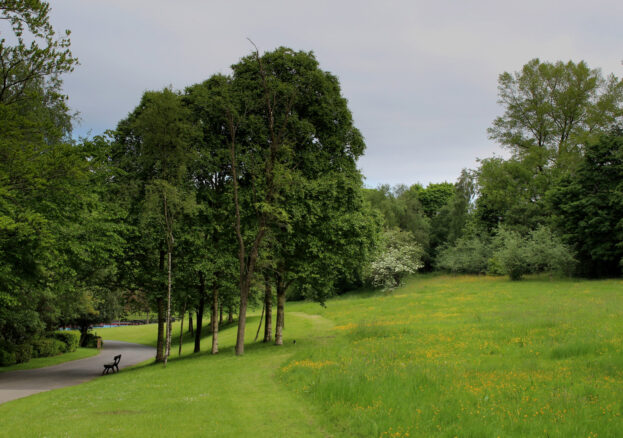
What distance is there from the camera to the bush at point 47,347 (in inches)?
1540

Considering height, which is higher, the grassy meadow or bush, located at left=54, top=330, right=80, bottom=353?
the grassy meadow

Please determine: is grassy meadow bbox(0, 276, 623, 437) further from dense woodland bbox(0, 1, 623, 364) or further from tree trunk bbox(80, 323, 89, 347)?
tree trunk bbox(80, 323, 89, 347)

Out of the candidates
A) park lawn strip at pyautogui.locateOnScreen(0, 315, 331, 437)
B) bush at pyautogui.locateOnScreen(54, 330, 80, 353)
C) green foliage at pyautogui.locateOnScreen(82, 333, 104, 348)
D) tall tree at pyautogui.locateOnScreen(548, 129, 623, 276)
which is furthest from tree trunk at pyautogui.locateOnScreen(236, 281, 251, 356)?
green foliage at pyautogui.locateOnScreen(82, 333, 104, 348)

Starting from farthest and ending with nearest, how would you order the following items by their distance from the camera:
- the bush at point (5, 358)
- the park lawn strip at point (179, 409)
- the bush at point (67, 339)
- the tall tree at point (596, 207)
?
the bush at point (67, 339) → the tall tree at point (596, 207) → the bush at point (5, 358) → the park lawn strip at point (179, 409)

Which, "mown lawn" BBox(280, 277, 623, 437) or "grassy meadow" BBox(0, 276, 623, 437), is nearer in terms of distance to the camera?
"mown lawn" BBox(280, 277, 623, 437)

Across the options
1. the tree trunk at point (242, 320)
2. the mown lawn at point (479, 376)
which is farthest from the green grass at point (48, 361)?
the mown lawn at point (479, 376)

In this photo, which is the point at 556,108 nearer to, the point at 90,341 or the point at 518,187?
the point at 518,187

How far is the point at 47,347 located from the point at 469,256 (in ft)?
175

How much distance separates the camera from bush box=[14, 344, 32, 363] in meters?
34.2

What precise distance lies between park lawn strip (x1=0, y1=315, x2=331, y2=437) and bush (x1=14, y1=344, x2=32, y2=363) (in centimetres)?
2211

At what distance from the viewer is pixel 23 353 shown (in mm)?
34906

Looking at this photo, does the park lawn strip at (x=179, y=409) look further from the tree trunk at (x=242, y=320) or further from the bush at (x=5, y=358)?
the bush at (x=5, y=358)

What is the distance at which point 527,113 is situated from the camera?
188 ft

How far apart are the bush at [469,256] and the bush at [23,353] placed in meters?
52.4
